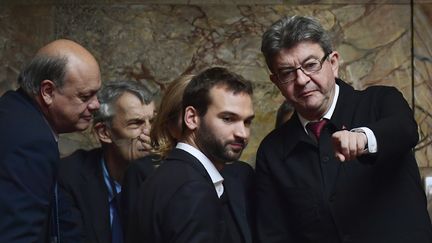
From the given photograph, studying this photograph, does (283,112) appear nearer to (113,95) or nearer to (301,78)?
(113,95)

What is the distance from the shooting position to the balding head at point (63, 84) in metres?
3.36

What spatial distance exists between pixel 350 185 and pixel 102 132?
1.67m

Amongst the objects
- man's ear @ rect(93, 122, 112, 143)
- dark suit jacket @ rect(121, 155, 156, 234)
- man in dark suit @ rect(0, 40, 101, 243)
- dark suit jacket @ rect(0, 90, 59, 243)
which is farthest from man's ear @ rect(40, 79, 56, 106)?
man's ear @ rect(93, 122, 112, 143)

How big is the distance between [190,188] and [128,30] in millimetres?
2133

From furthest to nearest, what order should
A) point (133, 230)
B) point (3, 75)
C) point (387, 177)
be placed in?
1. point (3, 75)
2. point (387, 177)
3. point (133, 230)

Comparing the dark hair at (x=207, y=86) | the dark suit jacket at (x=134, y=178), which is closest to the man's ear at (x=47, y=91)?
the dark hair at (x=207, y=86)

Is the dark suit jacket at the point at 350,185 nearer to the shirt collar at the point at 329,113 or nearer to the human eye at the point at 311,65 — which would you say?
the shirt collar at the point at 329,113

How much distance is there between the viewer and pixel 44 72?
3391mm

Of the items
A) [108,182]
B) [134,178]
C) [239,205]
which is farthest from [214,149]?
[108,182]

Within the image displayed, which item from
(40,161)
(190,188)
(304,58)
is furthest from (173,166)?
(304,58)

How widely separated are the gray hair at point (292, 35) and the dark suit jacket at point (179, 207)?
606mm

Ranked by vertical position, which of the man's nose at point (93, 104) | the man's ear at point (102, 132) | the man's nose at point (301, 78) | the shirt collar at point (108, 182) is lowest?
the shirt collar at point (108, 182)

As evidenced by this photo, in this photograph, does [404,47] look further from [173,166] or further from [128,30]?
[173,166]

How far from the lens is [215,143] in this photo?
3111 mm
